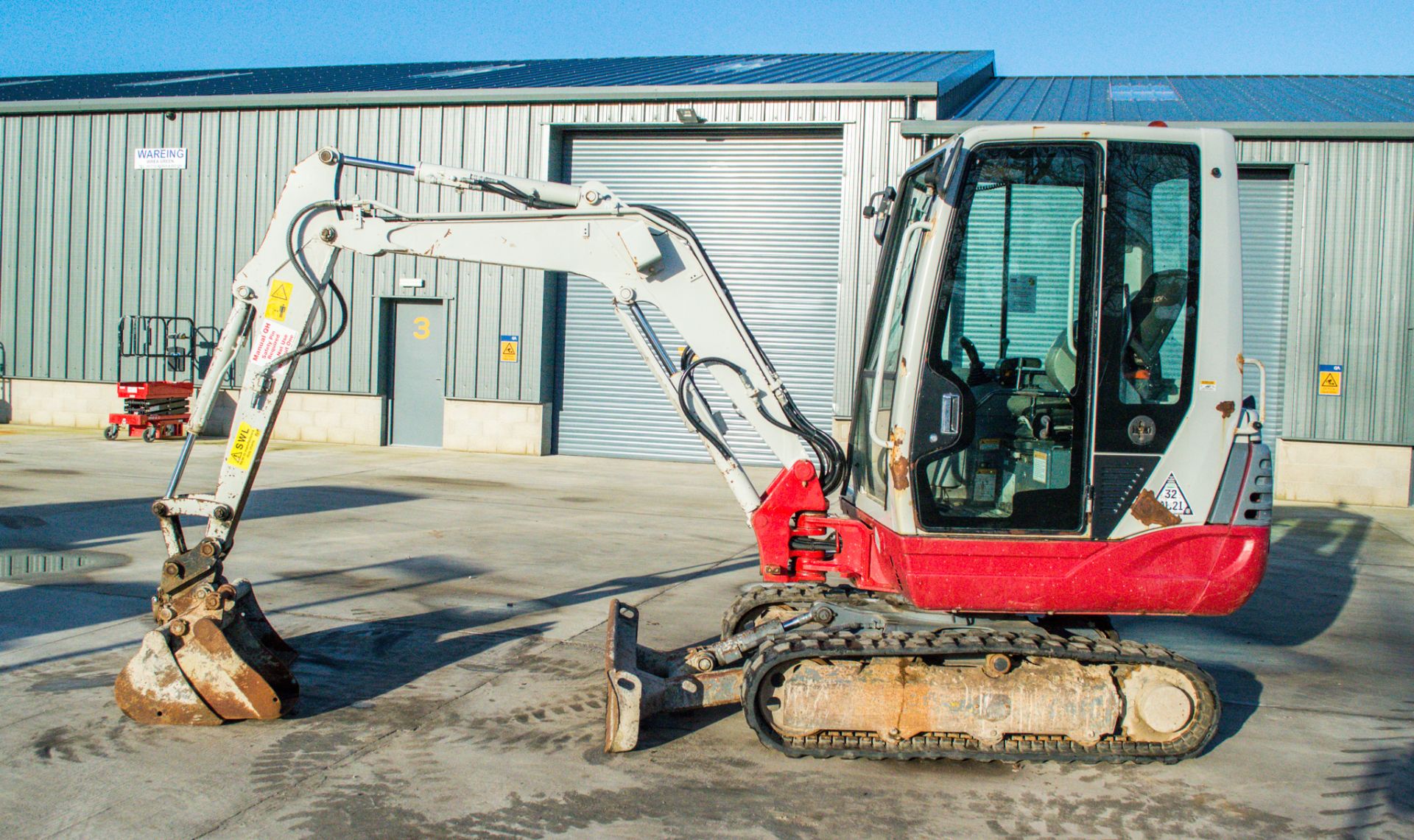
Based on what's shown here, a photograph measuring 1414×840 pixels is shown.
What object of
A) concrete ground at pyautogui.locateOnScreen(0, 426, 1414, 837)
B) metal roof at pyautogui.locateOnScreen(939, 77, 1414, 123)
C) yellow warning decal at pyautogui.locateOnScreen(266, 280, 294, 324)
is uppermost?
metal roof at pyautogui.locateOnScreen(939, 77, 1414, 123)

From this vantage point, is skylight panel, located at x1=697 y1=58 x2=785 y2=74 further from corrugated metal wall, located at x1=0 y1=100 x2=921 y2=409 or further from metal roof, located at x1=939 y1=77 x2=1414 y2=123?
metal roof, located at x1=939 y1=77 x2=1414 y2=123

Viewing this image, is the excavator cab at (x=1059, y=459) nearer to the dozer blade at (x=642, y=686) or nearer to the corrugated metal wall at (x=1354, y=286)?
the dozer blade at (x=642, y=686)

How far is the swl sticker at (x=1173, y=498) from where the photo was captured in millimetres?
5016

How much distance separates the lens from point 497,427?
61.2ft

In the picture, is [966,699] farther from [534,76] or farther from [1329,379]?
[534,76]

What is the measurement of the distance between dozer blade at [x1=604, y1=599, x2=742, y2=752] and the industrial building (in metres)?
11.5

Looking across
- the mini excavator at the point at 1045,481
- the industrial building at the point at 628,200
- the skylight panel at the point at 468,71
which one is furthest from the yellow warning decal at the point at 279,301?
the skylight panel at the point at 468,71

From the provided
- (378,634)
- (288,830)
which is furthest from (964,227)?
(378,634)

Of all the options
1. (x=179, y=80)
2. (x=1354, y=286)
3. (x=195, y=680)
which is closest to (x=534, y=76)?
(x=179, y=80)

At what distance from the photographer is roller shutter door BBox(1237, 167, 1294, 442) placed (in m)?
15.9

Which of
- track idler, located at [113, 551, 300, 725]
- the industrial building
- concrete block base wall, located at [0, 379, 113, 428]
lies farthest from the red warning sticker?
concrete block base wall, located at [0, 379, 113, 428]

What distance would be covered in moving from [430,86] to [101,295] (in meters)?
7.32

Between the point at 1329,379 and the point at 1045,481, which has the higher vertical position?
the point at 1329,379

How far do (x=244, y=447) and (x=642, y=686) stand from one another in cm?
242
